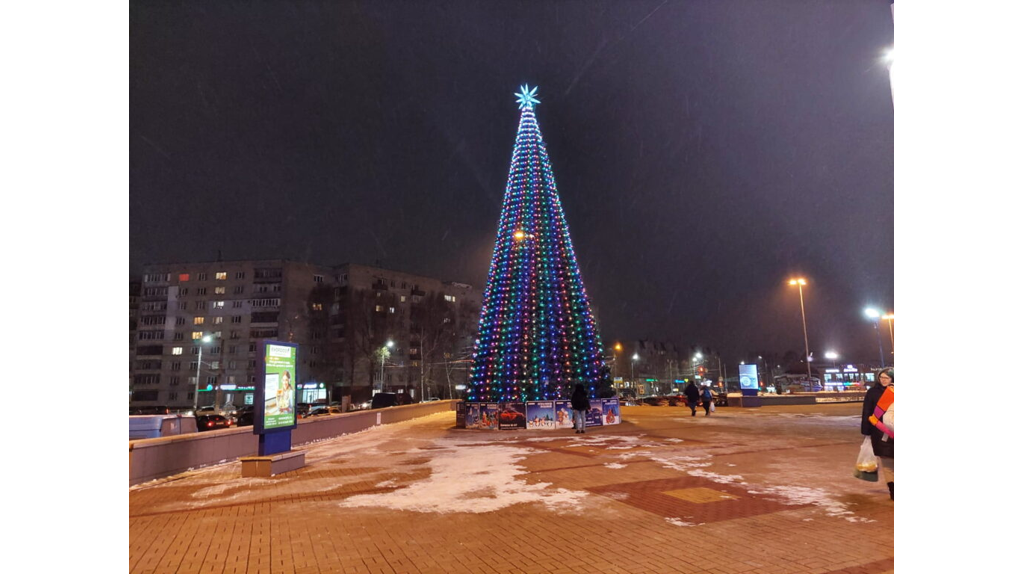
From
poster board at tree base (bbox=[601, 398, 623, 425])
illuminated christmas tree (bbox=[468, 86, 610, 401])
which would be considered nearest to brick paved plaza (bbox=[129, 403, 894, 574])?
poster board at tree base (bbox=[601, 398, 623, 425])

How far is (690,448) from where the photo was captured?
13.5 metres

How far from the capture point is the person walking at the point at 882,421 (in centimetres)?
739

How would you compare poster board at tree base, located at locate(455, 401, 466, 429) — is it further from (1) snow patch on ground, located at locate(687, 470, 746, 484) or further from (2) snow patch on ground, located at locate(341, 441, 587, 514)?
(1) snow patch on ground, located at locate(687, 470, 746, 484)

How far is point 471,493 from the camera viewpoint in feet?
27.9

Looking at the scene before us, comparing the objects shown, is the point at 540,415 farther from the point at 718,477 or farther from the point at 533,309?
the point at 718,477

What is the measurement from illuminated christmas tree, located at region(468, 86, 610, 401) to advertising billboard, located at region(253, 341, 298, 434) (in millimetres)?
11583

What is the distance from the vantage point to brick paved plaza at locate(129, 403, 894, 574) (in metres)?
5.27

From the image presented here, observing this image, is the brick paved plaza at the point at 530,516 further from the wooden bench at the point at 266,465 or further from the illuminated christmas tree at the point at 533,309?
the illuminated christmas tree at the point at 533,309
